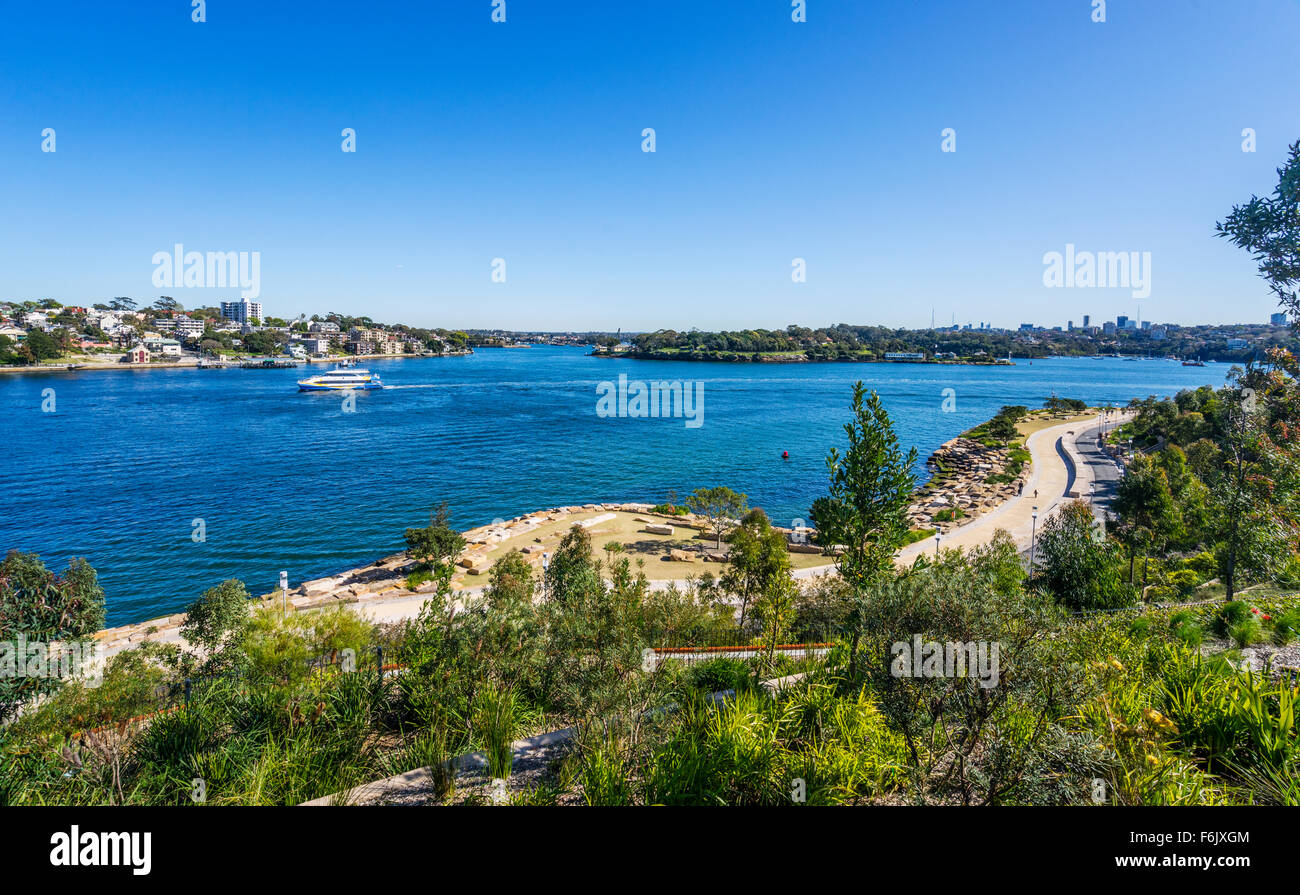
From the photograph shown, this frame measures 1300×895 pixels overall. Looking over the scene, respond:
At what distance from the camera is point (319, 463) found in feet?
139

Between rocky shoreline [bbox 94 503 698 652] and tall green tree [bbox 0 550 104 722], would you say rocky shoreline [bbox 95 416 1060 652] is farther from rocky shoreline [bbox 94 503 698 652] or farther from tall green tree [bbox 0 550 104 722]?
tall green tree [bbox 0 550 104 722]

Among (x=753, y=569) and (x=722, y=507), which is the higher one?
(x=753, y=569)

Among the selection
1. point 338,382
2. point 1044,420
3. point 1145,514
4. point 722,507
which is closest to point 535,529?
point 722,507

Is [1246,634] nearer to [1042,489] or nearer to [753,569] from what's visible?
[753,569]

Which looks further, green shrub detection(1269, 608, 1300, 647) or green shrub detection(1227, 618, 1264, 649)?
green shrub detection(1227, 618, 1264, 649)

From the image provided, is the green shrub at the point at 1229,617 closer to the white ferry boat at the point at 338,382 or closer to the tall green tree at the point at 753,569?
the tall green tree at the point at 753,569

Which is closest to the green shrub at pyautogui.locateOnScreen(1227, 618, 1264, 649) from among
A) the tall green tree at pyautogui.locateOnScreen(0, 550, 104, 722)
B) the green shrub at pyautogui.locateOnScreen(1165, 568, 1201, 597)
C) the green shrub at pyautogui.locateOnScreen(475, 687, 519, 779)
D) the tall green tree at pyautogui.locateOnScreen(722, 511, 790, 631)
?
the tall green tree at pyautogui.locateOnScreen(722, 511, 790, 631)

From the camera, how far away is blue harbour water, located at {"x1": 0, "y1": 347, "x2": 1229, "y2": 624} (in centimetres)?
2605

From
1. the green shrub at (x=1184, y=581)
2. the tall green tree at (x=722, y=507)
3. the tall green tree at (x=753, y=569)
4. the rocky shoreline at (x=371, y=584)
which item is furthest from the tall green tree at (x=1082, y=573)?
the rocky shoreline at (x=371, y=584)

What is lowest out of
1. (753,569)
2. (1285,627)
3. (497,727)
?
(753,569)

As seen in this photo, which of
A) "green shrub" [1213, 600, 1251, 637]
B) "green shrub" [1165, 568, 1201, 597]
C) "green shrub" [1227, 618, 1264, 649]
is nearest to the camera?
"green shrub" [1227, 618, 1264, 649]

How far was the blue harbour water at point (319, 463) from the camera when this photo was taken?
2605 cm

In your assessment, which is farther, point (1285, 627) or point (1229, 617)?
point (1229, 617)
